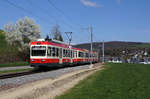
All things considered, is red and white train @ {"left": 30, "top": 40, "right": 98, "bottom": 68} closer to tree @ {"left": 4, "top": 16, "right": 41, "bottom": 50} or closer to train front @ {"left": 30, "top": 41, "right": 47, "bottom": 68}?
train front @ {"left": 30, "top": 41, "right": 47, "bottom": 68}

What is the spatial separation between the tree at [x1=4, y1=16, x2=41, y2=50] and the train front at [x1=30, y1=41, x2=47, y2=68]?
3129cm

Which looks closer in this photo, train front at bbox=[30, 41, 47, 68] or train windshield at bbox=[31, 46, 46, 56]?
train front at bbox=[30, 41, 47, 68]

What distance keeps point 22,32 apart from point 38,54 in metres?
34.6

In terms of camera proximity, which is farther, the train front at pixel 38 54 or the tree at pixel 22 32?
the tree at pixel 22 32

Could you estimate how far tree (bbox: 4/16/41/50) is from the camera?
180 ft

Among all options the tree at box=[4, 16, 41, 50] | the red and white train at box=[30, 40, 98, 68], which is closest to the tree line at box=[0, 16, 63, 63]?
the tree at box=[4, 16, 41, 50]

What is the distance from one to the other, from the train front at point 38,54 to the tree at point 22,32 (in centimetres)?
3129

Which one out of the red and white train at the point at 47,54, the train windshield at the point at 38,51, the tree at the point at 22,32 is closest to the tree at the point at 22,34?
the tree at the point at 22,32

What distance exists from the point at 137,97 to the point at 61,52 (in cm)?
1877

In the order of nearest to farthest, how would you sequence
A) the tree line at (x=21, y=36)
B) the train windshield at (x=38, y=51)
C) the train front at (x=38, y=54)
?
1. the train front at (x=38, y=54)
2. the train windshield at (x=38, y=51)
3. the tree line at (x=21, y=36)

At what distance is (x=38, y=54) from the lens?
77.4ft

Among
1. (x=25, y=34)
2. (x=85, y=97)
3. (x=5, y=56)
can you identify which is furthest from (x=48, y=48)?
(x=25, y=34)

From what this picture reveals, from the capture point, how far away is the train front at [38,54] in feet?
76.5

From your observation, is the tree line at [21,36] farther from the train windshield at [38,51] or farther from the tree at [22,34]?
the train windshield at [38,51]
